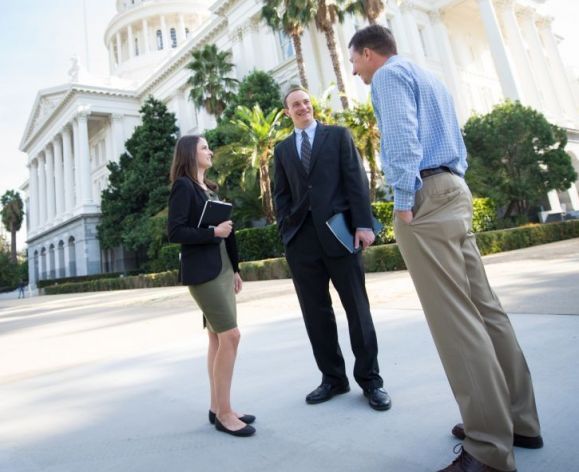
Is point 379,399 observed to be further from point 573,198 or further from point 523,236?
point 573,198

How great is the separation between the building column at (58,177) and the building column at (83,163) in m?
7.44

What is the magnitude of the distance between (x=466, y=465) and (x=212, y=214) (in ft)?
5.66

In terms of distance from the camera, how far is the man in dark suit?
2.55m

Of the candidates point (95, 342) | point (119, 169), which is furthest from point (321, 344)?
point (119, 169)

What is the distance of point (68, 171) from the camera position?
43.8 meters

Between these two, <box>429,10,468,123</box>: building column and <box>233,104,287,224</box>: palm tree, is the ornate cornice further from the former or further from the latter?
<box>429,10,468,123</box>: building column

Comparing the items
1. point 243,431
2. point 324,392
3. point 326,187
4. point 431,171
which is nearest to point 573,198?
point 326,187

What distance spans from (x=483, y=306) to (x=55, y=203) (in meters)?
56.3

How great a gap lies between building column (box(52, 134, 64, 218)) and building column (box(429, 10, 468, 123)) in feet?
133

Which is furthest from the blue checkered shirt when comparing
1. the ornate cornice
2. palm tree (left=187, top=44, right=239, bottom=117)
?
the ornate cornice

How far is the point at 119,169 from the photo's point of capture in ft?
117

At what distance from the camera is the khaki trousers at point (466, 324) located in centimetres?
158

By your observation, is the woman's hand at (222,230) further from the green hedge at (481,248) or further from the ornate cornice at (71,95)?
the ornate cornice at (71,95)

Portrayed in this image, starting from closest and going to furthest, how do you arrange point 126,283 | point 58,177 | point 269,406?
point 269,406 < point 126,283 < point 58,177
